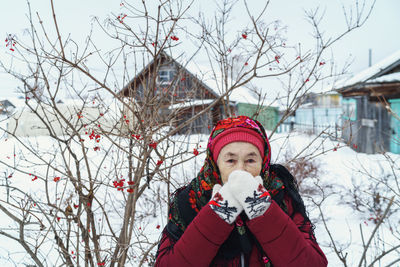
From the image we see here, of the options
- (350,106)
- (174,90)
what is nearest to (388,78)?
(350,106)

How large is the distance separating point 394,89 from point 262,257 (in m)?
9.96

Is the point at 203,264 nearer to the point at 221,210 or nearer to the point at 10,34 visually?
the point at 221,210

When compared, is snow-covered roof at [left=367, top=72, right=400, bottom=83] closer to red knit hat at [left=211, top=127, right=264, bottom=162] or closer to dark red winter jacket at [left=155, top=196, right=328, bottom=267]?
red knit hat at [left=211, top=127, right=264, bottom=162]

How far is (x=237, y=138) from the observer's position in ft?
3.77

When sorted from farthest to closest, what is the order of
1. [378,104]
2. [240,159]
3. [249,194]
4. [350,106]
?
1. [350,106]
2. [378,104]
3. [240,159]
4. [249,194]

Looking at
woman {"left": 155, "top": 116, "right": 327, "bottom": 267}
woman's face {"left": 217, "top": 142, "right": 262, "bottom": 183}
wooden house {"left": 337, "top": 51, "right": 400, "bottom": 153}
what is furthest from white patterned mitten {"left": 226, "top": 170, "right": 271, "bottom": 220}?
wooden house {"left": 337, "top": 51, "right": 400, "bottom": 153}

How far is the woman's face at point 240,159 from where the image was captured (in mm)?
1129

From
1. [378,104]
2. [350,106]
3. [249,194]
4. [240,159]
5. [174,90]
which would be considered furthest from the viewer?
[350,106]

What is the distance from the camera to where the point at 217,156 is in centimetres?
120

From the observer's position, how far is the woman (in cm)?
101

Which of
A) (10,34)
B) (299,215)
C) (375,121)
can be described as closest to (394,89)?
(375,121)

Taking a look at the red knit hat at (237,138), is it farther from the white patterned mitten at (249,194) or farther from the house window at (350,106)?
the house window at (350,106)

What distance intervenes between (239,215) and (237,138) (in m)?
0.34

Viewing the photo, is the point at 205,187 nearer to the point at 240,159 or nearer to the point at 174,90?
the point at 240,159
